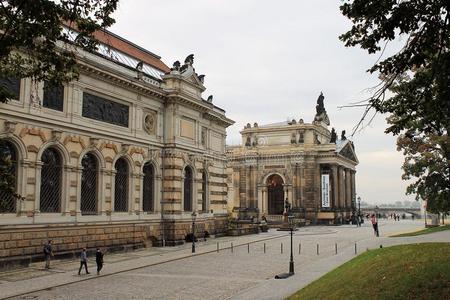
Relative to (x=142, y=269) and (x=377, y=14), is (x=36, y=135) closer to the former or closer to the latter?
(x=142, y=269)

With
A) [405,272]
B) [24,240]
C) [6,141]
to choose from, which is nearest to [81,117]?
[6,141]

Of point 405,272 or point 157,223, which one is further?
point 157,223

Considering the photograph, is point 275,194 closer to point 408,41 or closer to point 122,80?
point 122,80

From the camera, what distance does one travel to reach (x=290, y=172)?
80.9 meters

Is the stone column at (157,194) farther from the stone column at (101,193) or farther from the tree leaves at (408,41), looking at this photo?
the tree leaves at (408,41)

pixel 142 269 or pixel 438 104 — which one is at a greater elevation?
pixel 438 104

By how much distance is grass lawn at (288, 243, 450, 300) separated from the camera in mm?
12830

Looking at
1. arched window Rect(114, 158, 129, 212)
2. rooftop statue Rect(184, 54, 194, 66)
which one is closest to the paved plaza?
arched window Rect(114, 158, 129, 212)

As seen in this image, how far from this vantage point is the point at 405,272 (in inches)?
591

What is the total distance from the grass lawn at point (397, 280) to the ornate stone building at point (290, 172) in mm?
59570

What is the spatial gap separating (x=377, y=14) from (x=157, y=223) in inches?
1173

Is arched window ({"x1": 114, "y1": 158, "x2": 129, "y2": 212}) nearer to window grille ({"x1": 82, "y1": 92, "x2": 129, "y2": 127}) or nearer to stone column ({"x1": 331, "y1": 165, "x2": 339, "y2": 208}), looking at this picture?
window grille ({"x1": 82, "y1": 92, "x2": 129, "y2": 127})

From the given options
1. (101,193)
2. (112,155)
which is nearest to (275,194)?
(112,155)

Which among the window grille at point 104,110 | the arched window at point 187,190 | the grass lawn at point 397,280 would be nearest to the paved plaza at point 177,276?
the grass lawn at point 397,280
